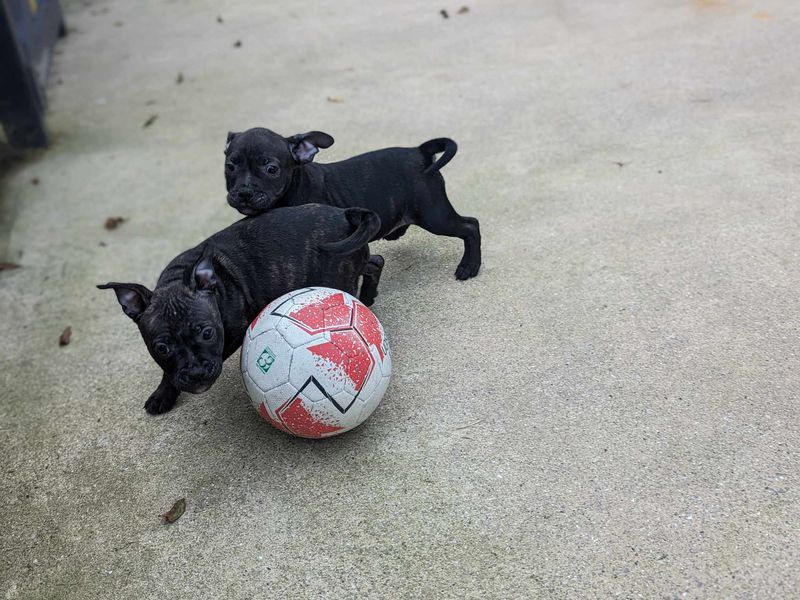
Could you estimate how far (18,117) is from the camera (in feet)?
24.9

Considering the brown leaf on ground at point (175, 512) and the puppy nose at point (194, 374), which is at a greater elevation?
the puppy nose at point (194, 374)

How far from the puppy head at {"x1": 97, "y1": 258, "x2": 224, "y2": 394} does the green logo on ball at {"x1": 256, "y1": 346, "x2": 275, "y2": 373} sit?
10.5 inches

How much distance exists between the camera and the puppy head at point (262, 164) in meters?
4.32

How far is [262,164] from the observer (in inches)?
174

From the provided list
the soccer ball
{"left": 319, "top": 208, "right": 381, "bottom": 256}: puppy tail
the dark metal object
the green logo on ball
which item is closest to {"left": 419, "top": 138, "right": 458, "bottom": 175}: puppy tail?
{"left": 319, "top": 208, "right": 381, "bottom": 256}: puppy tail

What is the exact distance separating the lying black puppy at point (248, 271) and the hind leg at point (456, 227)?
0.62 meters

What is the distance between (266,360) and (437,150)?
6.30ft

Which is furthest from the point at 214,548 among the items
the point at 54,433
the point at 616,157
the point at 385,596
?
the point at 616,157

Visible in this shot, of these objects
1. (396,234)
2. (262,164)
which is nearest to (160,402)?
(262,164)

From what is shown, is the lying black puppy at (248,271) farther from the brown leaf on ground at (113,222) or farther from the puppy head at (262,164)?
the brown leaf on ground at (113,222)

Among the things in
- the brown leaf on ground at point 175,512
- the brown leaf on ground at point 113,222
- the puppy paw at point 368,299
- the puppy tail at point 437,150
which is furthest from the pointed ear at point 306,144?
the brown leaf on ground at point 113,222

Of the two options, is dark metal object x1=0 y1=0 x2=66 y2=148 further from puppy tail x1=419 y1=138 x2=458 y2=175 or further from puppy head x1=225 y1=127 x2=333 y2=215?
puppy tail x1=419 y1=138 x2=458 y2=175

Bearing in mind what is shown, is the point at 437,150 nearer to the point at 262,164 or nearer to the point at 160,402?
the point at 262,164

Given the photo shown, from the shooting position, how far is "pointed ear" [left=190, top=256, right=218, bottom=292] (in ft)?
11.8
